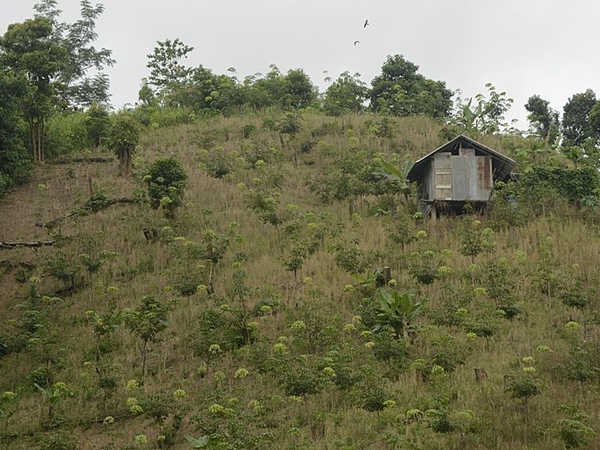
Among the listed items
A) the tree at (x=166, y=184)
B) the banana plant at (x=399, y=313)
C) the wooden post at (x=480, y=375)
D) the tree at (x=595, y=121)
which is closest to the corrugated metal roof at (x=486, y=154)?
the tree at (x=166, y=184)

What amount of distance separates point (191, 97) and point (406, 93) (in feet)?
36.3

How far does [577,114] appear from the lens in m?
37.4

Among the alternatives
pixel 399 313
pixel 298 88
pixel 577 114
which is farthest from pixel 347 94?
pixel 399 313

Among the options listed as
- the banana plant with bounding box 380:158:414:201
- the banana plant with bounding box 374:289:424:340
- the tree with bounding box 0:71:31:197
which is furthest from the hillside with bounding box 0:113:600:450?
the tree with bounding box 0:71:31:197

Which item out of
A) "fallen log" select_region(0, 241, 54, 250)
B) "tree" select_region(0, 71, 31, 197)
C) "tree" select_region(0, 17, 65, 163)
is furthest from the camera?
"tree" select_region(0, 17, 65, 163)

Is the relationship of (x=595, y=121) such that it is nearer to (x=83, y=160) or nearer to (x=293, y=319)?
(x=83, y=160)

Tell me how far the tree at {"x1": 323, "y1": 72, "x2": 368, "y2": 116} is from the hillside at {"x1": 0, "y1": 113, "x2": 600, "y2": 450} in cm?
1006

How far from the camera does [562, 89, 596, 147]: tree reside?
3712 centimetres

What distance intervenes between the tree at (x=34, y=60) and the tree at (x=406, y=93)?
50.6 feet

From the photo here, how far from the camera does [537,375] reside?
12.5 metres

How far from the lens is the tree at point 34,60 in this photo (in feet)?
88.8

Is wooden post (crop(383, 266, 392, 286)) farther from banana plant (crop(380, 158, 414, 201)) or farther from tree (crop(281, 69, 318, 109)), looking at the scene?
tree (crop(281, 69, 318, 109))

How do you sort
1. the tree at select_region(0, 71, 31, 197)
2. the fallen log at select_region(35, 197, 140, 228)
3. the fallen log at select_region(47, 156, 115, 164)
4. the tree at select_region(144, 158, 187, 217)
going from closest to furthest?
the tree at select_region(144, 158, 187, 217) → the fallen log at select_region(35, 197, 140, 228) → the tree at select_region(0, 71, 31, 197) → the fallen log at select_region(47, 156, 115, 164)

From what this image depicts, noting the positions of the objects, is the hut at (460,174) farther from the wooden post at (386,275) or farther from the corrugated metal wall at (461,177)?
the wooden post at (386,275)
